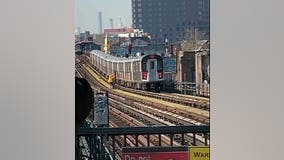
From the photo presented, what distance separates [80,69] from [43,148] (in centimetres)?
47

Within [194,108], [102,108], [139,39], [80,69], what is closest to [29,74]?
[80,69]

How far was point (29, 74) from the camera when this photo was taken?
2.42m

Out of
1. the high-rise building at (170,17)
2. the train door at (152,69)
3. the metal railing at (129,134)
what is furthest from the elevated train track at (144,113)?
the high-rise building at (170,17)

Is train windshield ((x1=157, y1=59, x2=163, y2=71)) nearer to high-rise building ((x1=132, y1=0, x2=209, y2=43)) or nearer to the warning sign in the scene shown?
high-rise building ((x1=132, y1=0, x2=209, y2=43))

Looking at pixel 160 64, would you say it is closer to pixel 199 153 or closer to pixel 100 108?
pixel 100 108

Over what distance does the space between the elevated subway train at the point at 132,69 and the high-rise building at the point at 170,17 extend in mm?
139

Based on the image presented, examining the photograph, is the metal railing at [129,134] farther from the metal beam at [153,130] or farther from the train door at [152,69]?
the train door at [152,69]

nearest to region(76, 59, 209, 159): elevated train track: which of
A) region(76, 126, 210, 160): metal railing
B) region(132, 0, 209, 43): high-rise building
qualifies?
region(76, 126, 210, 160): metal railing

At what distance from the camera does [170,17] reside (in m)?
2.69

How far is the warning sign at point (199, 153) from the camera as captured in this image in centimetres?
268

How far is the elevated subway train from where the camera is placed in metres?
2.65

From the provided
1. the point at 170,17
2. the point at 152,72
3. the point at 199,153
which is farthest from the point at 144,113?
the point at 170,17

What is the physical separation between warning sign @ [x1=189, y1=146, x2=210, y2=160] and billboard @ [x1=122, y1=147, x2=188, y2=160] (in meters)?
0.03
